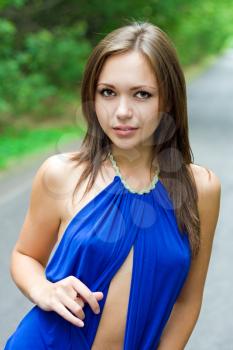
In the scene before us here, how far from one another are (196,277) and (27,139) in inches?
401

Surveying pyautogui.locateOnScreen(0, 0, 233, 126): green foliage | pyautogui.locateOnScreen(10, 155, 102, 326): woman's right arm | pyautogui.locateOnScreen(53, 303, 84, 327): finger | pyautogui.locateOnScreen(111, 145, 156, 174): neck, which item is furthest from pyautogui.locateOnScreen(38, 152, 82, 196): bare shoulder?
pyautogui.locateOnScreen(0, 0, 233, 126): green foliage

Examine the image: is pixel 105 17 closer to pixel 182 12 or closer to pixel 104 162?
pixel 182 12

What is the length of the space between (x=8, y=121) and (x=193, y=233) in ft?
41.1

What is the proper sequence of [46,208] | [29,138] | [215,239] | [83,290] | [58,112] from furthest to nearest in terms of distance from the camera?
1. [58,112]
2. [29,138]
3. [215,239]
4. [46,208]
5. [83,290]

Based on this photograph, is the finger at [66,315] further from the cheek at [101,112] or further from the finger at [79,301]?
the cheek at [101,112]

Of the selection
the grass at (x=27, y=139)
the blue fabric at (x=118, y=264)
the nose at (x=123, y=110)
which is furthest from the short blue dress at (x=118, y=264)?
the grass at (x=27, y=139)

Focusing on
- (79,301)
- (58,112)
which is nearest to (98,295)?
(79,301)

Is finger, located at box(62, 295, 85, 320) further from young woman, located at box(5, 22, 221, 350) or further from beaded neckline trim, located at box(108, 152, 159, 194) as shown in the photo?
beaded neckline trim, located at box(108, 152, 159, 194)

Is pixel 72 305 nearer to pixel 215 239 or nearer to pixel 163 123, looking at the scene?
pixel 163 123

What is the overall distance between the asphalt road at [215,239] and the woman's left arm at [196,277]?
66 centimetres

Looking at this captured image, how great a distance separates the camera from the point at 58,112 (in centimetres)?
1530

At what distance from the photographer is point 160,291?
5.63 feet

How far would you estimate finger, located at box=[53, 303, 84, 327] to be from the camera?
1.54 m

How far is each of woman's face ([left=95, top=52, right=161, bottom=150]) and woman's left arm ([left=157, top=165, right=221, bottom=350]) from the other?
0.83 feet
